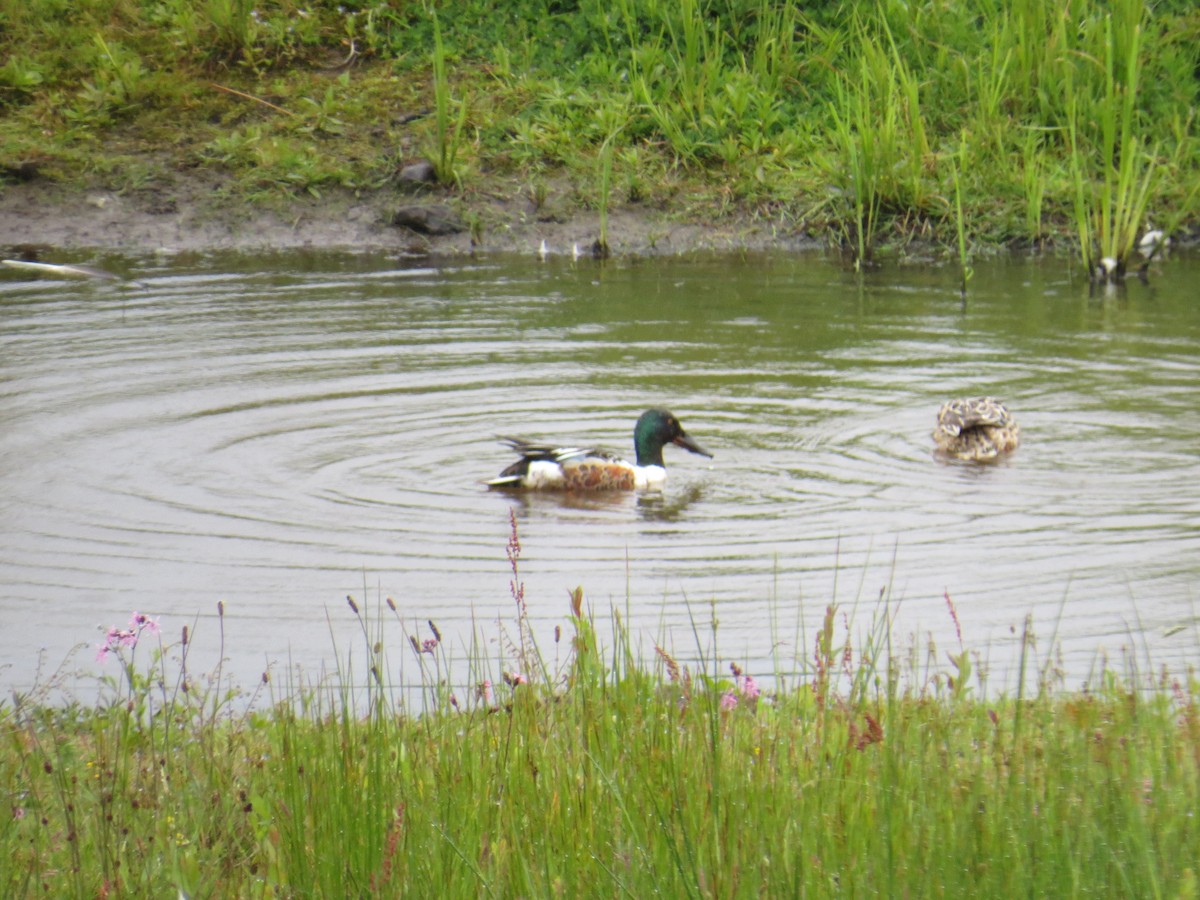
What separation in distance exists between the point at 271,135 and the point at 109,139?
5.89ft

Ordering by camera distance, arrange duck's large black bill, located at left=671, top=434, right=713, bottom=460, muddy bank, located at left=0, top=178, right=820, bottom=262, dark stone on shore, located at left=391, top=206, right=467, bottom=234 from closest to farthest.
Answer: duck's large black bill, located at left=671, top=434, right=713, bottom=460, muddy bank, located at left=0, top=178, right=820, bottom=262, dark stone on shore, located at left=391, top=206, right=467, bottom=234

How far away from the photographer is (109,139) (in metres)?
17.5

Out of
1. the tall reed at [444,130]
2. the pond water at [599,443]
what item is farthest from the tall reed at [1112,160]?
the tall reed at [444,130]

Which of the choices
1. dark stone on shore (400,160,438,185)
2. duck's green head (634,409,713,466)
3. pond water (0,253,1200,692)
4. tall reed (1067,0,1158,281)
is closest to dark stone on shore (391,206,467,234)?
dark stone on shore (400,160,438,185)

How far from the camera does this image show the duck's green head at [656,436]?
930 centimetres

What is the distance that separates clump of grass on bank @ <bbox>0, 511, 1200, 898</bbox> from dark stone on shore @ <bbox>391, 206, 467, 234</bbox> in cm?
1242

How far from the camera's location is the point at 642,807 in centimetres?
361

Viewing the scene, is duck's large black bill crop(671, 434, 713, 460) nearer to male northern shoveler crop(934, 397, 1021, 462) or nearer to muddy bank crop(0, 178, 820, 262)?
male northern shoveler crop(934, 397, 1021, 462)

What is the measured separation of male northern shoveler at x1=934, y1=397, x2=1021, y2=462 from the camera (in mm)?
9219

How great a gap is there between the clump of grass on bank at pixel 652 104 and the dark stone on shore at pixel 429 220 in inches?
15.3

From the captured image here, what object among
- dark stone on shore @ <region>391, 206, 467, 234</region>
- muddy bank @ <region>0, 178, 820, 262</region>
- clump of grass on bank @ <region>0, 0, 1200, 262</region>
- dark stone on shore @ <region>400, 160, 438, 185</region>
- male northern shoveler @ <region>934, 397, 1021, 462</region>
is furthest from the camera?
dark stone on shore @ <region>400, 160, 438, 185</region>

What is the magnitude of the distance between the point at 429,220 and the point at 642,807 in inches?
533

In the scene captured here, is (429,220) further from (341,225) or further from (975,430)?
(975,430)

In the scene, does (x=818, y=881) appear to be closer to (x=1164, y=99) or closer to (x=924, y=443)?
(x=924, y=443)
